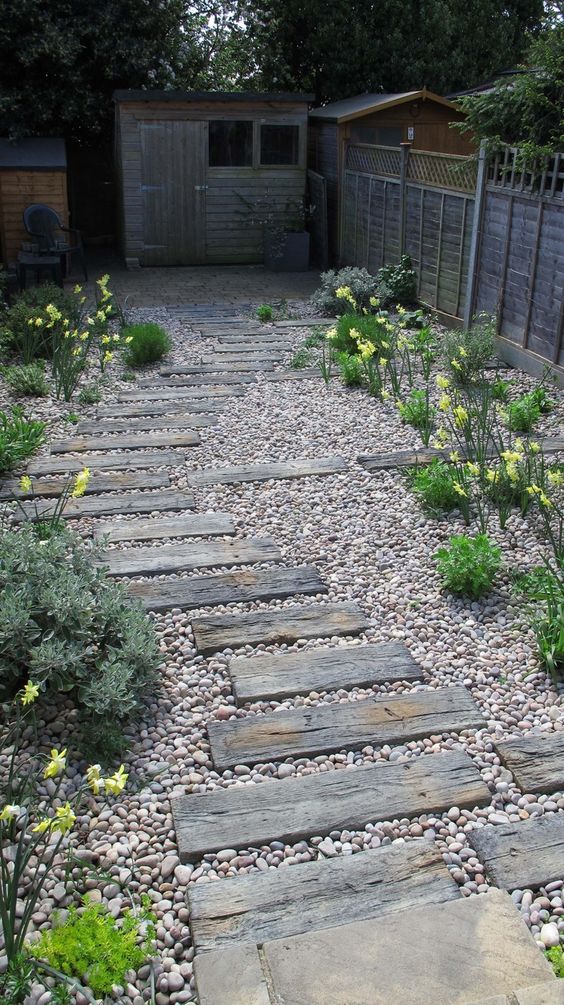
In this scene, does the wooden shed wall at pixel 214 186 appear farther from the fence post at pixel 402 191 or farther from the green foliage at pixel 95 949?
the green foliage at pixel 95 949

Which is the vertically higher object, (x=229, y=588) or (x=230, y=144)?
(x=230, y=144)

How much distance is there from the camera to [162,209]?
14.5 m

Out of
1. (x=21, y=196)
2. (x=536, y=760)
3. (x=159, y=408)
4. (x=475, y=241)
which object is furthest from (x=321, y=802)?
(x=21, y=196)

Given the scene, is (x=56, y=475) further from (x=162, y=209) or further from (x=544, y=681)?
(x=162, y=209)

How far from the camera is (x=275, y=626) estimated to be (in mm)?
4012

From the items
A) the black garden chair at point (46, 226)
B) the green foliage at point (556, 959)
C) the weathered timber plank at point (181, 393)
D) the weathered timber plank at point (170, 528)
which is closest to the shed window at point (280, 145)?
the black garden chair at point (46, 226)

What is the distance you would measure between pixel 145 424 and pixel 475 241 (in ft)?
12.9

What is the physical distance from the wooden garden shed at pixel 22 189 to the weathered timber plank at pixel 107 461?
7887mm

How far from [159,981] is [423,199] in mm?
9519

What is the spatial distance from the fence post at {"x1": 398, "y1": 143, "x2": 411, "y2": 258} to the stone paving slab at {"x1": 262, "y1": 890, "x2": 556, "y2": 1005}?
9636mm

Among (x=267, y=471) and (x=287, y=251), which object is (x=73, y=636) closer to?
(x=267, y=471)

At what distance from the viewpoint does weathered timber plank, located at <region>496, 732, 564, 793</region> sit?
301 centimetres

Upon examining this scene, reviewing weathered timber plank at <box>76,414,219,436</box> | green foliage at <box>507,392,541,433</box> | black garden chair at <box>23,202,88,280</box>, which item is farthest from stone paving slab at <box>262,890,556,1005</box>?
black garden chair at <box>23,202,88,280</box>

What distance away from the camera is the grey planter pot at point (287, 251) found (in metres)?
14.4
